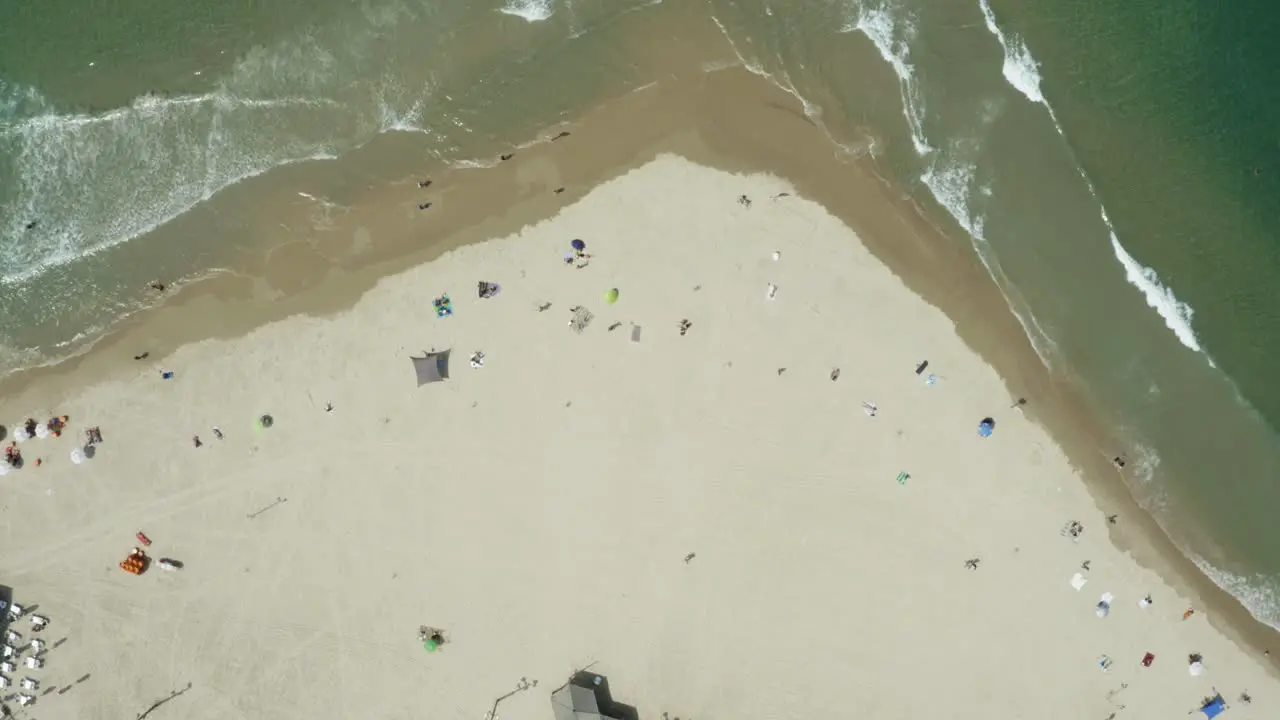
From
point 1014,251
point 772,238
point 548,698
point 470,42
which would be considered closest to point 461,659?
point 548,698

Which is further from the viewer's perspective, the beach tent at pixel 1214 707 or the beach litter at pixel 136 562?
the beach litter at pixel 136 562

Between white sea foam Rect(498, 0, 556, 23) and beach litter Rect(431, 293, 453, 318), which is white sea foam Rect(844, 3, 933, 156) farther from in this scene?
beach litter Rect(431, 293, 453, 318)

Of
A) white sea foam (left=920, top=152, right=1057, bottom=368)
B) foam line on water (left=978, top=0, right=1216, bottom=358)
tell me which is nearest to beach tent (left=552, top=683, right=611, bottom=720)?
white sea foam (left=920, top=152, right=1057, bottom=368)

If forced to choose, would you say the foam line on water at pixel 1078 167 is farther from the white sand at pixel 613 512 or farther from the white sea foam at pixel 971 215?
the white sand at pixel 613 512

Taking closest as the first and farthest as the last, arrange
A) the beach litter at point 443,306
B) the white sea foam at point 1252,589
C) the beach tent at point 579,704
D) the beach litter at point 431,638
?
the beach tent at point 579,704 < the white sea foam at point 1252,589 < the beach litter at point 443,306 < the beach litter at point 431,638

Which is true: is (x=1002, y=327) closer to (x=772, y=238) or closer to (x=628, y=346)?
(x=772, y=238)

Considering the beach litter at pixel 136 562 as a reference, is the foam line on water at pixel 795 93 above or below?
above

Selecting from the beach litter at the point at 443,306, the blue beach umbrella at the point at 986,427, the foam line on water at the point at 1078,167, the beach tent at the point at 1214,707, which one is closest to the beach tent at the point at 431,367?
the beach litter at the point at 443,306
